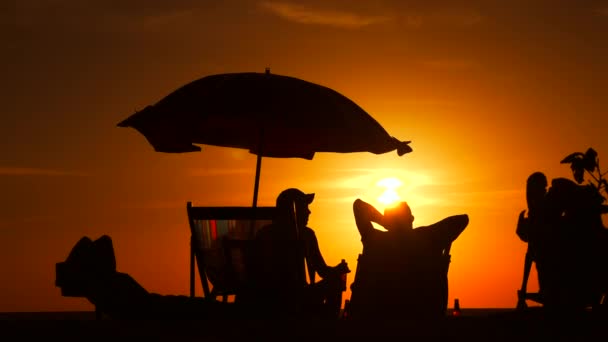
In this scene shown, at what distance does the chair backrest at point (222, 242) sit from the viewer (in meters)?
7.99

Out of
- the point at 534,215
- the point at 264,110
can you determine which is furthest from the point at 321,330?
the point at 264,110

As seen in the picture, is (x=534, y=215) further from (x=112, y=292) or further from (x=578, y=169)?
(x=112, y=292)

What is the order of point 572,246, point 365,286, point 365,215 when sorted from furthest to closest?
point 572,246
point 365,286
point 365,215

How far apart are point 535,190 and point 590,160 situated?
1031 mm

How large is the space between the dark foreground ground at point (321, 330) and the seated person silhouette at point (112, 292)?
52cm

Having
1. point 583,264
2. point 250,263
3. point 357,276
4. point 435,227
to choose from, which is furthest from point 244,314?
point 583,264

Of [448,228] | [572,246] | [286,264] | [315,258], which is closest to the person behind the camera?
[448,228]

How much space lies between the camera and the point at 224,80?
908cm

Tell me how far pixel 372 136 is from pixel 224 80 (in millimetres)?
1435

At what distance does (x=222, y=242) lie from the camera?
26.1 feet

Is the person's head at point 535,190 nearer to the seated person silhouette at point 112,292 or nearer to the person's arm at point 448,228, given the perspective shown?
the person's arm at point 448,228

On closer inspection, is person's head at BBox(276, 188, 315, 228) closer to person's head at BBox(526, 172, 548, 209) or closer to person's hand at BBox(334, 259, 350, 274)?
person's hand at BBox(334, 259, 350, 274)

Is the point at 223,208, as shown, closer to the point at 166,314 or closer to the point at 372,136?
the point at 166,314

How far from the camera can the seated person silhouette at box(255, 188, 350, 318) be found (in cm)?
767
